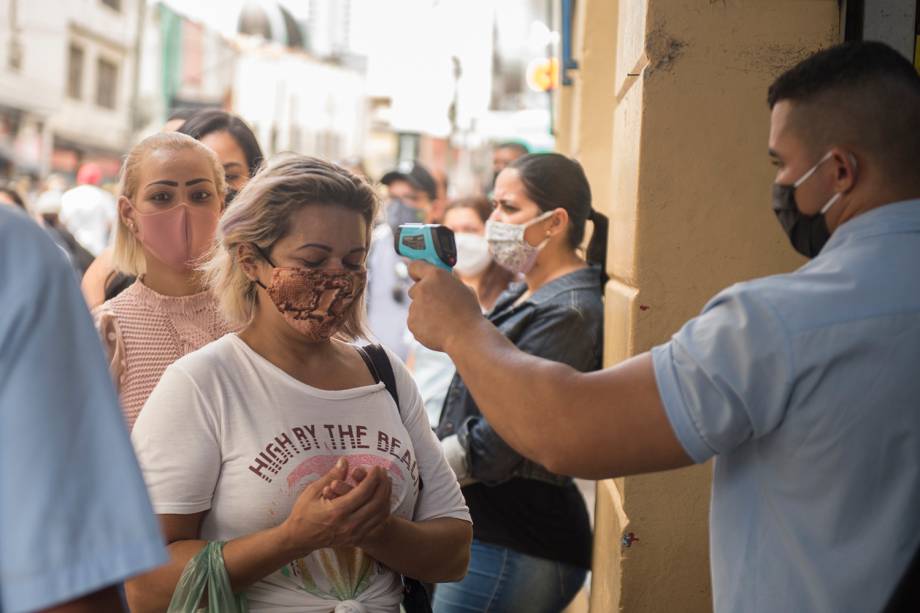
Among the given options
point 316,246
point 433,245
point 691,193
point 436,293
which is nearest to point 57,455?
point 436,293

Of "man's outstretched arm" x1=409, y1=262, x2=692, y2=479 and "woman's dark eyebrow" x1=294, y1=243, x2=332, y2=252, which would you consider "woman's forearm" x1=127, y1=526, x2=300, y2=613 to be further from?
"woman's dark eyebrow" x1=294, y1=243, x2=332, y2=252

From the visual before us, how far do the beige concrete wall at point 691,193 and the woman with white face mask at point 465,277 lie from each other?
1206 mm

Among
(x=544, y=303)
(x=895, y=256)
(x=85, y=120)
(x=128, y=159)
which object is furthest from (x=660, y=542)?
(x=85, y=120)

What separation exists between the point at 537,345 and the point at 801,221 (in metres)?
1.58

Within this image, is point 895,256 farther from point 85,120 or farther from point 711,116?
point 85,120

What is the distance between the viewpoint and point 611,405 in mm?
1746

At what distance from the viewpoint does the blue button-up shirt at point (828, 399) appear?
1.66 meters

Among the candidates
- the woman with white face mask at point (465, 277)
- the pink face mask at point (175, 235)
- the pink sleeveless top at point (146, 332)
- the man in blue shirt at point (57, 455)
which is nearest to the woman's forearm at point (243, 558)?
the pink sleeveless top at point (146, 332)

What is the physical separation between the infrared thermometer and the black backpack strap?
0.40 m

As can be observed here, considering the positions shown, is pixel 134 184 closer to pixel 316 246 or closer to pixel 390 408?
pixel 316 246

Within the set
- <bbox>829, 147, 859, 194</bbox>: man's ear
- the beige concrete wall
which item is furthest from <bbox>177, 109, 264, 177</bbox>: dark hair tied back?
<bbox>829, 147, 859, 194</bbox>: man's ear

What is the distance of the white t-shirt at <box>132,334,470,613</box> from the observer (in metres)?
2.19

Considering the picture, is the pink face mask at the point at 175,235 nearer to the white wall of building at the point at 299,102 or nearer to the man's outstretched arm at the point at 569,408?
the man's outstretched arm at the point at 569,408

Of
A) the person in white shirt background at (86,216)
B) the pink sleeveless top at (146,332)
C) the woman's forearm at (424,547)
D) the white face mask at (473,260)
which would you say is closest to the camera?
the woman's forearm at (424,547)
